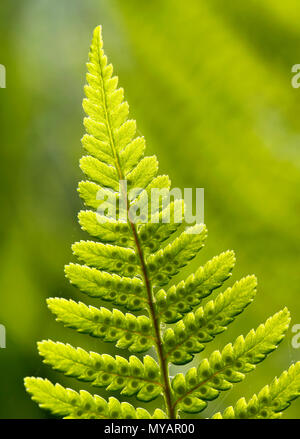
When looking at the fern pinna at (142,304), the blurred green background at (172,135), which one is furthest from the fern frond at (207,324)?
the blurred green background at (172,135)

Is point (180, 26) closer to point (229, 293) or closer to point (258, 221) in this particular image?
point (258, 221)

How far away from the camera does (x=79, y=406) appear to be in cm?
39

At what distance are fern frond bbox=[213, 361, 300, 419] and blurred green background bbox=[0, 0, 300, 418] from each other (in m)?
1.12

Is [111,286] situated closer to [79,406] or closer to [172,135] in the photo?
[79,406]

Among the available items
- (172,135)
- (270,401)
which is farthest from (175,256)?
(172,135)

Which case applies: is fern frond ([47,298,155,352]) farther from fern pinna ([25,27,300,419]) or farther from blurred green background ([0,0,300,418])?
blurred green background ([0,0,300,418])

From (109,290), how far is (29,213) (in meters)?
1.37

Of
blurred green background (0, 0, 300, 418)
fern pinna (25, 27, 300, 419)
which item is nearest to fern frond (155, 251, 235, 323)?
fern pinna (25, 27, 300, 419)

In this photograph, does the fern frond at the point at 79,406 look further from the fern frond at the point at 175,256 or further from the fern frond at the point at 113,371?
the fern frond at the point at 175,256

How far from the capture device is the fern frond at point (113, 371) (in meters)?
0.41

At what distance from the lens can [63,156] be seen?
1808 millimetres

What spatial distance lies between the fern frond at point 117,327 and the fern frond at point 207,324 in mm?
23

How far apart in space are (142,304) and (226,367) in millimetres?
108

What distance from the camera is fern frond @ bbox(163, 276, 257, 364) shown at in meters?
0.42
